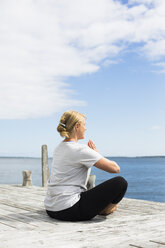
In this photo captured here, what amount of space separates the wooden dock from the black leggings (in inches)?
4.7

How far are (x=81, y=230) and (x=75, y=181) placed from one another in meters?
0.74

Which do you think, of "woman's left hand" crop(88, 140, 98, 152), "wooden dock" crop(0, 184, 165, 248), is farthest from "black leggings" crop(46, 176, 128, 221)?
"woman's left hand" crop(88, 140, 98, 152)

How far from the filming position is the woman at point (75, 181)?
4.28 meters

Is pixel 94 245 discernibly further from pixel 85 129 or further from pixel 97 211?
pixel 85 129

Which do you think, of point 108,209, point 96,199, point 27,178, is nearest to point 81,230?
point 96,199

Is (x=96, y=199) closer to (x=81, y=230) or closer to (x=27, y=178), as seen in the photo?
(x=81, y=230)

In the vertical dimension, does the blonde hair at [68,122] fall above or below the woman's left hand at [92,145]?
above

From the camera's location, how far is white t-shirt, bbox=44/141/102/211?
13.9 ft

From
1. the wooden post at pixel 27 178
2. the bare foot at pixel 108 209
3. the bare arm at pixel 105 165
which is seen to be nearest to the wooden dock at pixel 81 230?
the bare foot at pixel 108 209

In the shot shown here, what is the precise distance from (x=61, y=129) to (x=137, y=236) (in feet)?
5.28

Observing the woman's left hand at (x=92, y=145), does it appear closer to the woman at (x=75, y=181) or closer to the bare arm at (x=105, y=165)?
the woman at (x=75, y=181)

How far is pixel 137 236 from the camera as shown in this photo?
3535mm

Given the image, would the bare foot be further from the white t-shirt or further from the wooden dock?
the white t-shirt

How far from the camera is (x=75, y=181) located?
14.4 feet
